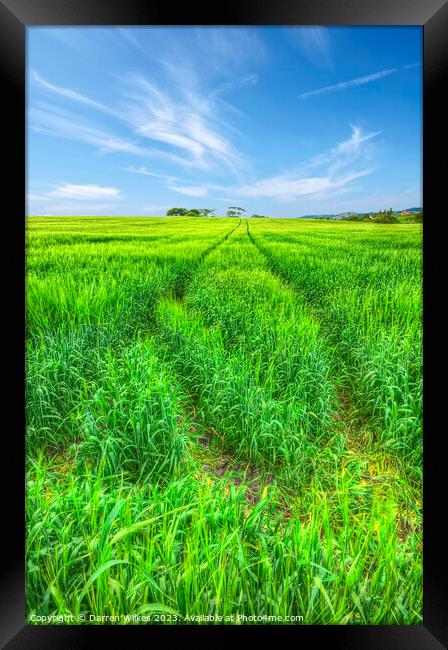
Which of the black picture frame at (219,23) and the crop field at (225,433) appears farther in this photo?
the black picture frame at (219,23)

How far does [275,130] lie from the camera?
1.80 metres

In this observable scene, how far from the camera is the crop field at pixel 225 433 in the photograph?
1.25 metres

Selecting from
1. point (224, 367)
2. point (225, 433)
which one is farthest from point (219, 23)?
point (225, 433)

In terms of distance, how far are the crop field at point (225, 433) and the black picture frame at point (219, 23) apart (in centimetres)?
7

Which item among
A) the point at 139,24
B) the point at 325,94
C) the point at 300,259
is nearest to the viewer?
the point at 139,24

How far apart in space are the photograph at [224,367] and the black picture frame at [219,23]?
7 cm

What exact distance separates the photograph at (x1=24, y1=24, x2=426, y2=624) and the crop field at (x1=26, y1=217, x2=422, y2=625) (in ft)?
0.04

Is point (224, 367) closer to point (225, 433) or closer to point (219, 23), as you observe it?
point (225, 433)

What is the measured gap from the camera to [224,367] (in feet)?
6.57

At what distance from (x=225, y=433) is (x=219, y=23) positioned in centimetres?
209

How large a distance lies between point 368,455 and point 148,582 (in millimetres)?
1196

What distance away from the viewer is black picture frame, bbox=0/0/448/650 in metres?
1.37

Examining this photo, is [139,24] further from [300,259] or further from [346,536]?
[346,536]
